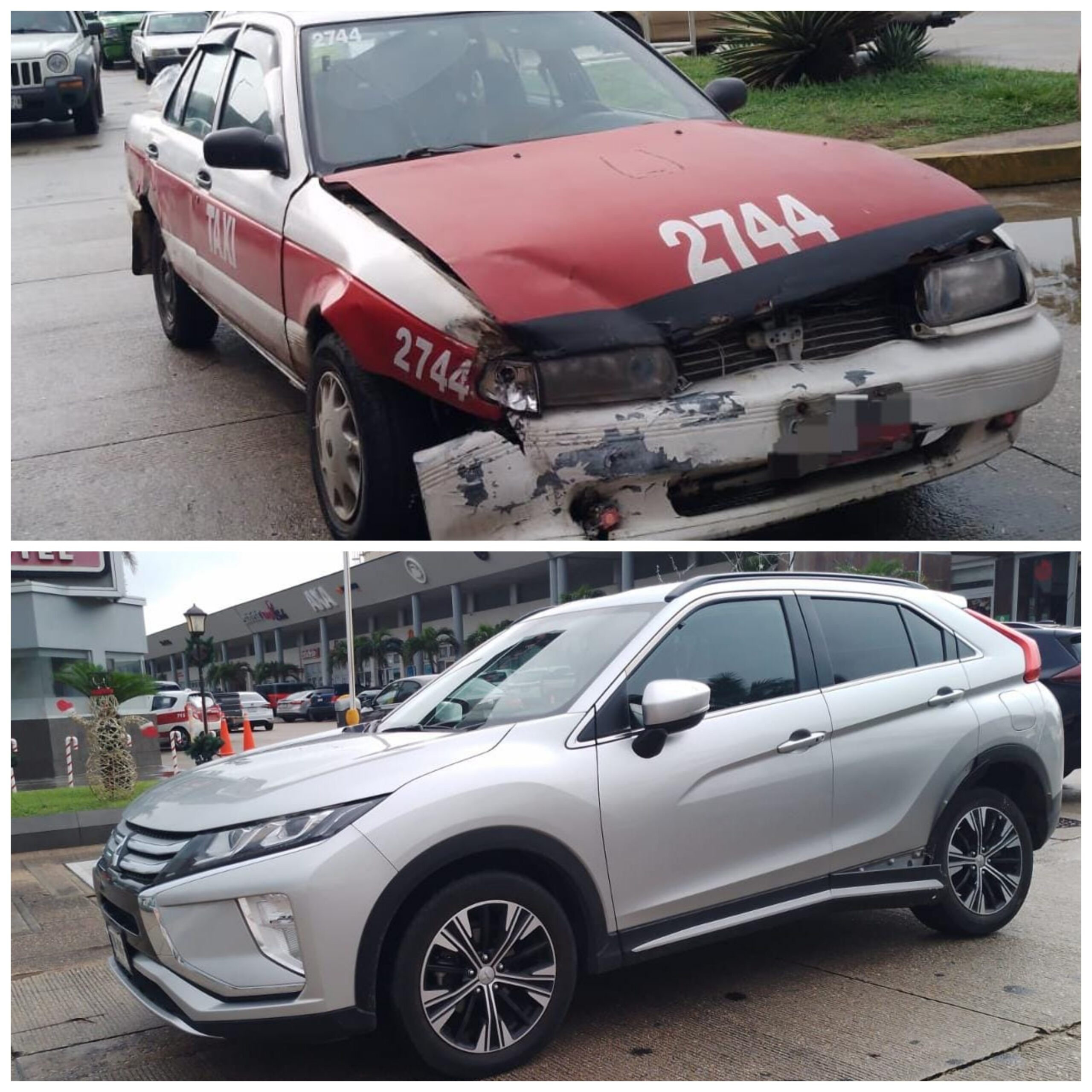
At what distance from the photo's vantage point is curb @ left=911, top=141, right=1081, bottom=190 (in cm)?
1025

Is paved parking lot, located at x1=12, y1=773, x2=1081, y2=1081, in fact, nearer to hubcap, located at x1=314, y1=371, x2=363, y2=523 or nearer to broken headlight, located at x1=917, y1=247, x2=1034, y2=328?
hubcap, located at x1=314, y1=371, x2=363, y2=523

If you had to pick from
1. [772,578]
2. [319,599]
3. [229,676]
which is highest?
[772,578]

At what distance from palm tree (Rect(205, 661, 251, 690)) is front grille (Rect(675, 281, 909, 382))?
22214 mm

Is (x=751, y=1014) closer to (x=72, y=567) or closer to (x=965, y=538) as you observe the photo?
(x=965, y=538)

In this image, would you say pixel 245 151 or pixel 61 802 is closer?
pixel 245 151

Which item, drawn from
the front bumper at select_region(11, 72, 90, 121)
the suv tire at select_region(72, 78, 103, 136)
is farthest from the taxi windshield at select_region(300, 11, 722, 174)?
the suv tire at select_region(72, 78, 103, 136)

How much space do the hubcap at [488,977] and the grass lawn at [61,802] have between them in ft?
21.3

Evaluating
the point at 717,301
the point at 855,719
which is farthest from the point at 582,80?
the point at 855,719

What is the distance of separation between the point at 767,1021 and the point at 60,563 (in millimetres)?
10943

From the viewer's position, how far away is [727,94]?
6.30 m

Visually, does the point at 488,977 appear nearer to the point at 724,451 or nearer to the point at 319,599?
the point at 724,451

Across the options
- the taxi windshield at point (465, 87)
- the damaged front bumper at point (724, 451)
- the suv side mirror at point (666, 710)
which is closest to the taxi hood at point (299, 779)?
the suv side mirror at point (666, 710)

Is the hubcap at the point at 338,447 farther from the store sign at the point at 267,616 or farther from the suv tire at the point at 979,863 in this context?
the store sign at the point at 267,616

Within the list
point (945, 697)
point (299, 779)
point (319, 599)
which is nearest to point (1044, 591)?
point (319, 599)
